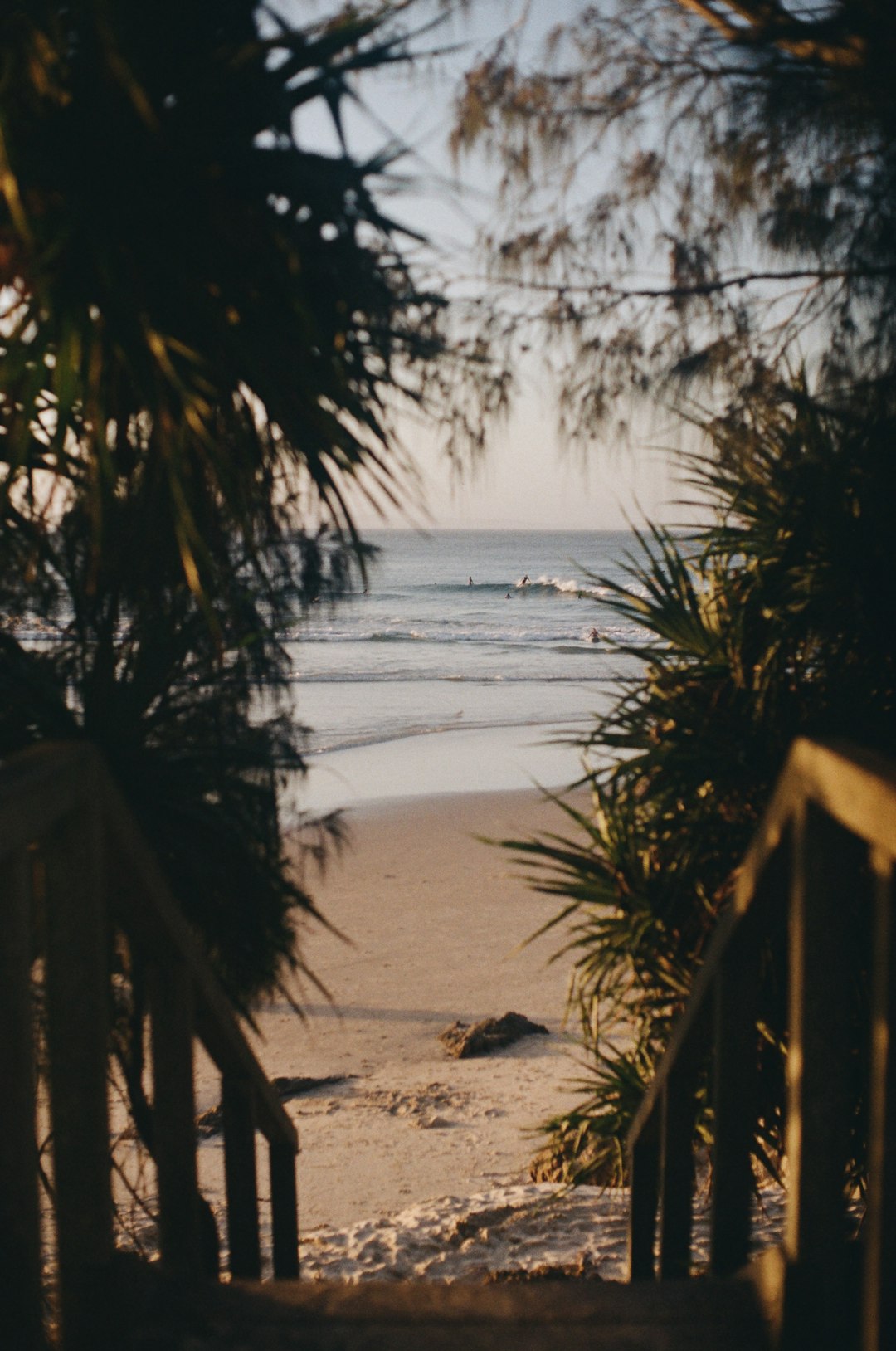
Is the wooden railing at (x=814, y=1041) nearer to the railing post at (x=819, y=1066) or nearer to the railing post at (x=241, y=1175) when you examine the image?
the railing post at (x=819, y=1066)

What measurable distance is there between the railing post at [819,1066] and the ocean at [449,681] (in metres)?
1.10

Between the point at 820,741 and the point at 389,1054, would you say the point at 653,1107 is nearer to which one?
the point at 820,741

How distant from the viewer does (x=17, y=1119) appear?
136 cm

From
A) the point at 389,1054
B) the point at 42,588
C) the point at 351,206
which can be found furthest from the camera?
the point at 389,1054

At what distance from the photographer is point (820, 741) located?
1.53 meters

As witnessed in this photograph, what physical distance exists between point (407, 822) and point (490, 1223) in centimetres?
720

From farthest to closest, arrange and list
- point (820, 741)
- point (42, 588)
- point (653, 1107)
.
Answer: point (42, 588) < point (653, 1107) < point (820, 741)

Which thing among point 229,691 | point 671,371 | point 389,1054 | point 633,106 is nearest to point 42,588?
point 229,691

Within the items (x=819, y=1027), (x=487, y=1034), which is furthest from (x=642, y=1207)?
(x=487, y=1034)

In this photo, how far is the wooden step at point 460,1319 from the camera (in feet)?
5.64

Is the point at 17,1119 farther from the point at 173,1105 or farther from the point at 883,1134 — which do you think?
the point at 883,1134

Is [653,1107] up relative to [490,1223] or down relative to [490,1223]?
up

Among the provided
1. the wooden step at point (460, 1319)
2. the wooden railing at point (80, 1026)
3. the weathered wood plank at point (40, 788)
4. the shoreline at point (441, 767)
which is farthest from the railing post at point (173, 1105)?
the shoreline at point (441, 767)

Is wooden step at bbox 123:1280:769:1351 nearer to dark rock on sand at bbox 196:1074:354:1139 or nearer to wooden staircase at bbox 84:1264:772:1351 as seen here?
wooden staircase at bbox 84:1264:772:1351
